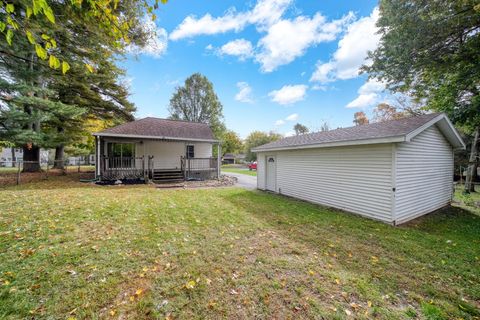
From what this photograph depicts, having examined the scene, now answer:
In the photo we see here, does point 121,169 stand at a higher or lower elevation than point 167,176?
higher

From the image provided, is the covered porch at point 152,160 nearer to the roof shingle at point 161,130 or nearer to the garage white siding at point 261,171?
the roof shingle at point 161,130

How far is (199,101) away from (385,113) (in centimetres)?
2657

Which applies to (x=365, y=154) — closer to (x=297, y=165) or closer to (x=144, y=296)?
(x=297, y=165)

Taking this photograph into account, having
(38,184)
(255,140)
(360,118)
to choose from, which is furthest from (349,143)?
(255,140)

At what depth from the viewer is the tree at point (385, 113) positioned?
21923 mm

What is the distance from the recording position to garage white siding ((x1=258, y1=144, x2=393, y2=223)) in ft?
20.1

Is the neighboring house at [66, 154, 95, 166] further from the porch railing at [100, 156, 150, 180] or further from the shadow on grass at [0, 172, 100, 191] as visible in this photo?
the porch railing at [100, 156, 150, 180]

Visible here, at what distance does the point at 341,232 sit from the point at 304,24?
10.2 m

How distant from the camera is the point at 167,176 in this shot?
44.9 feet

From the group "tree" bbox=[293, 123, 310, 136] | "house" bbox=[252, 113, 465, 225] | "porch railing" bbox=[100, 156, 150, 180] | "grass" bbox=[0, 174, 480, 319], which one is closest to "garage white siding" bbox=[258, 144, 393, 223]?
"house" bbox=[252, 113, 465, 225]

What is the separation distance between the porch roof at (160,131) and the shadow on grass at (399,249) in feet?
29.1

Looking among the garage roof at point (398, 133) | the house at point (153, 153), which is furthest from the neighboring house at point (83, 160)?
the garage roof at point (398, 133)

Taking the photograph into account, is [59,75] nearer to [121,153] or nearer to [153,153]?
[121,153]

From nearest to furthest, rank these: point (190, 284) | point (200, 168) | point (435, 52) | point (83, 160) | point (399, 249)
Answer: point (190, 284) → point (399, 249) → point (435, 52) → point (200, 168) → point (83, 160)
